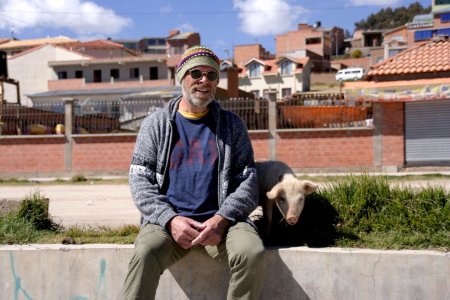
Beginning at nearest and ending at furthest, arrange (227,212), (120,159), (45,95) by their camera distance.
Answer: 1. (227,212)
2. (120,159)
3. (45,95)

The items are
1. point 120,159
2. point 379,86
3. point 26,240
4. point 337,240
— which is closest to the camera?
point 337,240

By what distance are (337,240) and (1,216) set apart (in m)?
3.04

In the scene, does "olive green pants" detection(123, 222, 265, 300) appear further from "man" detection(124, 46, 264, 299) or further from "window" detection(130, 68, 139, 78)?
"window" detection(130, 68, 139, 78)

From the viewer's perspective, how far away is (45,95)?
43312 millimetres

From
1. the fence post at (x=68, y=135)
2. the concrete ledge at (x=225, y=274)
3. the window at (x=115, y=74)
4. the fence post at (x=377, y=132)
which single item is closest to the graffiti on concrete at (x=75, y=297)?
the concrete ledge at (x=225, y=274)

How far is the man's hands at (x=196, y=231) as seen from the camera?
3594mm

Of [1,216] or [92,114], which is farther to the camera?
[92,114]

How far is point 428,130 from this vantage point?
19.6m

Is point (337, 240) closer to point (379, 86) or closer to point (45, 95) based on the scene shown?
point (379, 86)

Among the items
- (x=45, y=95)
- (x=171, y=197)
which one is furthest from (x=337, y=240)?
(x=45, y=95)

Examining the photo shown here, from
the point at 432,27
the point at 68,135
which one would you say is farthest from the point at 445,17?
the point at 68,135

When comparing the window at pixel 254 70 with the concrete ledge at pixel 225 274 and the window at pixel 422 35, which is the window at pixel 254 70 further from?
the concrete ledge at pixel 225 274

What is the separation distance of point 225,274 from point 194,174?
76 cm

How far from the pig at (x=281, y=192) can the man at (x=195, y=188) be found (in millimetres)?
348
